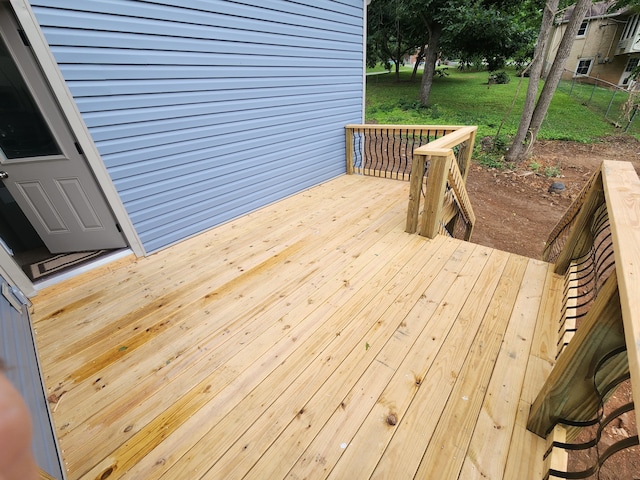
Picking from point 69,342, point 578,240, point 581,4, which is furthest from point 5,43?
point 581,4

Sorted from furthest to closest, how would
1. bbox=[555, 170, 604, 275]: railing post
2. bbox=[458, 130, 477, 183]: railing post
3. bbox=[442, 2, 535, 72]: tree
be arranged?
bbox=[442, 2, 535, 72]: tree < bbox=[458, 130, 477, 183]: railing post < bbox=[555, 170, 604, 275]: railing post

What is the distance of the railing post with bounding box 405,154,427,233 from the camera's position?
8.47ft

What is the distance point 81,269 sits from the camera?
2.49 metres

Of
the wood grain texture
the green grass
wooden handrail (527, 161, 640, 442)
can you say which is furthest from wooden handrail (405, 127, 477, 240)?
the green grass

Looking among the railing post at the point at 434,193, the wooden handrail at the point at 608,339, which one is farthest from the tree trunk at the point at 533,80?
the wooden handrail at the point at 608,339

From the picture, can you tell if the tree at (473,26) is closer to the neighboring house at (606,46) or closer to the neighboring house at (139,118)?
the neighboring house at (139,118)

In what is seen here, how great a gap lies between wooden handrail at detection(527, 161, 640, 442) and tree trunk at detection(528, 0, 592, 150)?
20.2 feet

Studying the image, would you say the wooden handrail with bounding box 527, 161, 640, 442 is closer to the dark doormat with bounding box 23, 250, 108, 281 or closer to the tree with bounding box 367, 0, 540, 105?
the dark doormat with bounding box 23, 250, 108, 281

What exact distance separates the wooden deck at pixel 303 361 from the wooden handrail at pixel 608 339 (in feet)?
0.83

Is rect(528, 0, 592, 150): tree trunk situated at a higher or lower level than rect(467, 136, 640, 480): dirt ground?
higher

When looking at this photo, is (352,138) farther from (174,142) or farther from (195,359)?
(195,359)

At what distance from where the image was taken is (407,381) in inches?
59.3

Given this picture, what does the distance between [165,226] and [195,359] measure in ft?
5.42

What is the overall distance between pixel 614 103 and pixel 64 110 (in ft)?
59.3
